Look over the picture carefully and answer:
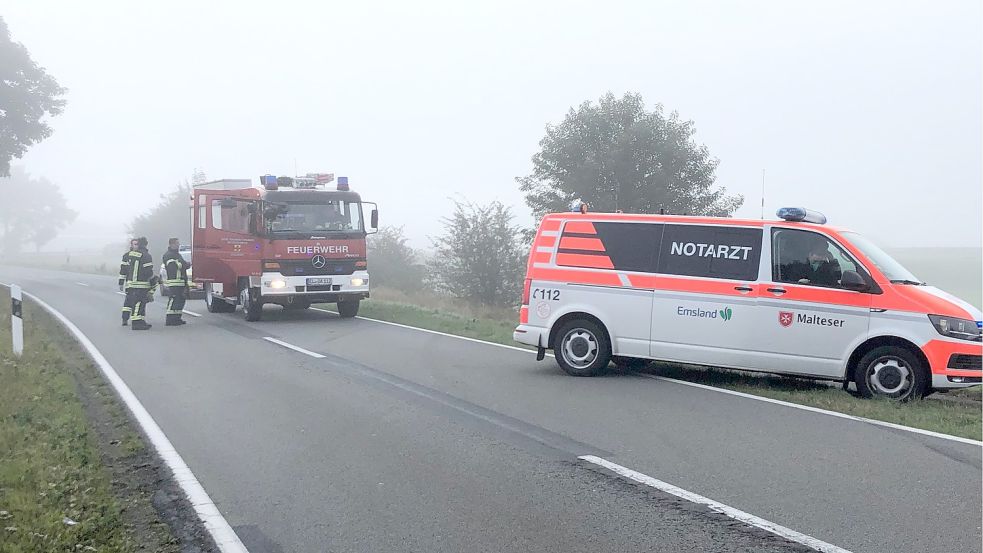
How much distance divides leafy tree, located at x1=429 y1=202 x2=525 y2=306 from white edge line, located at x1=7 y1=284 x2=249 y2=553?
25.5 meters

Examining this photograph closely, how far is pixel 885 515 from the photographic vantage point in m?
5.28

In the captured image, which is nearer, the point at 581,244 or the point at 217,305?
the point at 581,244

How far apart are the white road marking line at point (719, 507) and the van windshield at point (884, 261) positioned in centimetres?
465

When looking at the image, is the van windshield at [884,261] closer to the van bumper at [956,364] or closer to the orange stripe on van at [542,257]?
the van bumper at [956,364]

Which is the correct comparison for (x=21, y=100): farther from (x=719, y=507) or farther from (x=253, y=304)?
(x=719, y=507)

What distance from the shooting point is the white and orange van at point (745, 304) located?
29.6 feet

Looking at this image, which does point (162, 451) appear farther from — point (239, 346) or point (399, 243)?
point (399, 243)

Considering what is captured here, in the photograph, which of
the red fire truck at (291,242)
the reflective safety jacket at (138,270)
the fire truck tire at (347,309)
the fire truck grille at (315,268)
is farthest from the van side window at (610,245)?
the reflective safety jacket at (138,270)

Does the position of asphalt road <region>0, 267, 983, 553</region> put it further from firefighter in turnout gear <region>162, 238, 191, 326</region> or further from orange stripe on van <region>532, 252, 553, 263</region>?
firefighter in turnout gear <region>162, 238, 191, 326</region>

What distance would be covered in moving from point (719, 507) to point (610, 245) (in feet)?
18.4

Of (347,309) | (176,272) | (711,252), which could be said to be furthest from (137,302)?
(711,252)

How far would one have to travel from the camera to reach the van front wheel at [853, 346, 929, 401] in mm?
8953

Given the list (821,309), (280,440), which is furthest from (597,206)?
(280,440)

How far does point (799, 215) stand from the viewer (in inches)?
389
